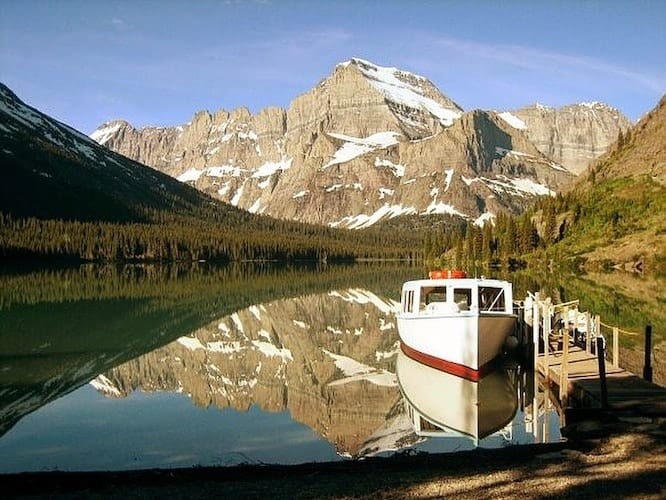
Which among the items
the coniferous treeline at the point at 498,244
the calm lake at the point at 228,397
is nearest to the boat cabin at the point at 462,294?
the calm lake at the point at 228,397

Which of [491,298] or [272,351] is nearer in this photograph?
[491,298]

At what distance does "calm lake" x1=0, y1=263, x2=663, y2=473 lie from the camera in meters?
21.5

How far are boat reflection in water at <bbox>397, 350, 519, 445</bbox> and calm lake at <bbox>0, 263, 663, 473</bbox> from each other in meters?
0.08

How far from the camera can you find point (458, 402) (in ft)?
88.5

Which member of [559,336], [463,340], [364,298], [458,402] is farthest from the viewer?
[364,298]

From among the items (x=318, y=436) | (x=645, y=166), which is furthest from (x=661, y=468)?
(x=645, y=166)

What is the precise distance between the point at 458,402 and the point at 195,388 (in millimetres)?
13574

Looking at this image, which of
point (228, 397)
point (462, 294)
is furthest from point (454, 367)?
point (228, 397)

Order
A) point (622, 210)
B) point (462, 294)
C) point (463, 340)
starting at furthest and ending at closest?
1. point (622, 210)
2. point (462, 294)
3. point (463, 340)

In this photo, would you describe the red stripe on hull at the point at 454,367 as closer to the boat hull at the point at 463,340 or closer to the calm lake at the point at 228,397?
the boat hull at the point at 463,340

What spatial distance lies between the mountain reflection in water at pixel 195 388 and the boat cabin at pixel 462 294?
4.17 meters

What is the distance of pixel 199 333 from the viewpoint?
51312 mm

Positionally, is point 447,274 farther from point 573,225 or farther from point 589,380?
point 573,225

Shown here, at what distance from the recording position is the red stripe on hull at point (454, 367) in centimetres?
2927
